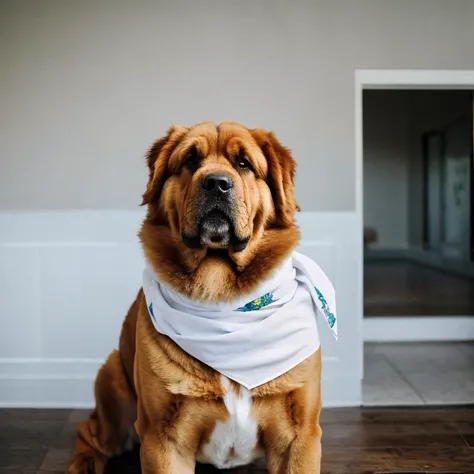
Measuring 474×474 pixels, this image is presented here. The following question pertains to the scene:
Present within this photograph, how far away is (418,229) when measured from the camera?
4906 mm

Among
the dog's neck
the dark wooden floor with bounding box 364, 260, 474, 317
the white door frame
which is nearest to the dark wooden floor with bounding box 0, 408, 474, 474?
the white door frame

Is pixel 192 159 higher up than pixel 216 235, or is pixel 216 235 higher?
pixel 192 159

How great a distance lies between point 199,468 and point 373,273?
3.52 metres

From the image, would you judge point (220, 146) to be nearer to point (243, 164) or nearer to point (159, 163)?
point (243, 164)

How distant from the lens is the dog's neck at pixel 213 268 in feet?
4.28

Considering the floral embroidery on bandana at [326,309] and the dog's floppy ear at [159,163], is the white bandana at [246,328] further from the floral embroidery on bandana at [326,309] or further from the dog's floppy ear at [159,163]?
the dog's floppy ear at [159,163]

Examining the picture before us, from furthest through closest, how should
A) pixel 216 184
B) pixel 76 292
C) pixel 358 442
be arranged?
pixel 76 292
pixel 358 442
pixel 216 184

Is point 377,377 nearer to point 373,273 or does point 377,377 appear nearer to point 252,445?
point 252,445

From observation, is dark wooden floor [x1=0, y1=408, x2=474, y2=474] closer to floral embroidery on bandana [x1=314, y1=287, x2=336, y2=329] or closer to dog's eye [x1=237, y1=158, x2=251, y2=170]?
floral embroidery on bandana [x1=314, y1=287, x2=336, y2=329]

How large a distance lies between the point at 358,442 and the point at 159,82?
1840 mm

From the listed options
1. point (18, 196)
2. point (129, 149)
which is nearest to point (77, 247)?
point (18, 196)

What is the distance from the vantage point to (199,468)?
1.73 metres

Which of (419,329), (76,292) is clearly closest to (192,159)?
(76,292)

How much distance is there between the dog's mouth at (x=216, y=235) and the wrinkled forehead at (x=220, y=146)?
182 millimetres
